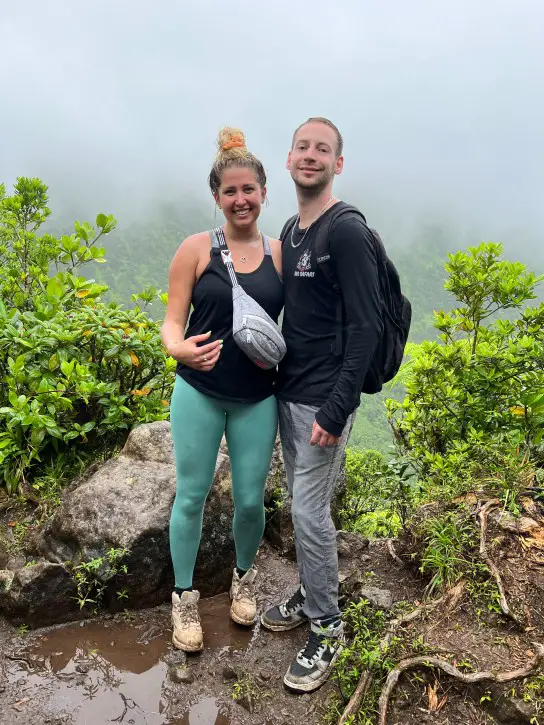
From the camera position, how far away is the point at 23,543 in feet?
12.3

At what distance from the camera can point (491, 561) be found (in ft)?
9.74

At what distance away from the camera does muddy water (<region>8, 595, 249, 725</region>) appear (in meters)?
2.60

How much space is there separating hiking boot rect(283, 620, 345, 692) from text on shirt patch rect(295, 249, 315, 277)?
1849mm

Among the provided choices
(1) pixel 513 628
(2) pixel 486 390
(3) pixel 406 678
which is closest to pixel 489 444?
(2) pixel 486 390

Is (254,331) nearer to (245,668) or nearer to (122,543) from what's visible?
(122,543)

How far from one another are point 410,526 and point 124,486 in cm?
198

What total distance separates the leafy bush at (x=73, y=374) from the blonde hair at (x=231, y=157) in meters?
1.85

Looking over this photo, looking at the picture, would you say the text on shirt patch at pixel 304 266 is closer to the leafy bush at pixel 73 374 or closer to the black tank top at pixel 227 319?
the black tank top at pixel 227 319

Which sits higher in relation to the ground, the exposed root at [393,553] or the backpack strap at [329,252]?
the backpack strap at [329,252]

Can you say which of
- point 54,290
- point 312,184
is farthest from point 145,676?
point 54,290

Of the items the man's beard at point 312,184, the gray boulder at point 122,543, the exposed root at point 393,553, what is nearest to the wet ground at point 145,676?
the gray boulder at point 122,543

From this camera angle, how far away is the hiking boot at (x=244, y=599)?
323cm

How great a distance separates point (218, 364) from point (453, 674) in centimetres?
181

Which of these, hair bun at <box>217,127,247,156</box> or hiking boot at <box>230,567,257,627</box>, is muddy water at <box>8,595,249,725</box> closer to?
hiking boot at <box>230,567,257,627</box>
